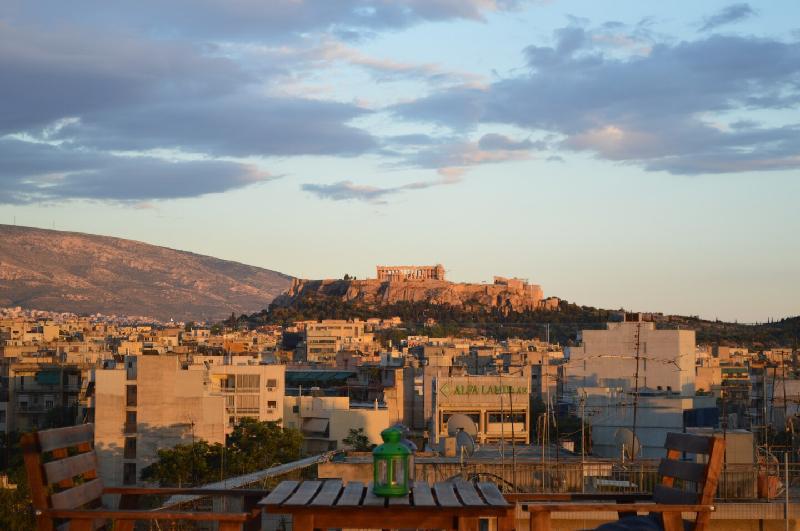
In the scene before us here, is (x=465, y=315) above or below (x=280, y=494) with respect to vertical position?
above

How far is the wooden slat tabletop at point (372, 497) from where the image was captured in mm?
5352

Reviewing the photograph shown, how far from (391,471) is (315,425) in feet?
137

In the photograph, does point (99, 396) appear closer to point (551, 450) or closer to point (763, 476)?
point (551, 450)

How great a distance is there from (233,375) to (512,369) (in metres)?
20.9

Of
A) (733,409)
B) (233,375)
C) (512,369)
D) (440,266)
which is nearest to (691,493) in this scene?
(233,375)

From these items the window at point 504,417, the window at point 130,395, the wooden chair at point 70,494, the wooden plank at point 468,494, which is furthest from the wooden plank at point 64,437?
the window at point 504,417

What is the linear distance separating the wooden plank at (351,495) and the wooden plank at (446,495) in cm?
32

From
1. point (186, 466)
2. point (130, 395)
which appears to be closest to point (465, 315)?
point (130, 395)

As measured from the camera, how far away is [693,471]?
19.6ft

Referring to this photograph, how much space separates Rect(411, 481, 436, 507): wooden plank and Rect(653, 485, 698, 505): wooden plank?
1046 millimetres

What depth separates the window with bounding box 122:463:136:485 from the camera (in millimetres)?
39656

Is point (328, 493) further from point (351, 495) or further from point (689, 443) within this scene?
point (689, 443)

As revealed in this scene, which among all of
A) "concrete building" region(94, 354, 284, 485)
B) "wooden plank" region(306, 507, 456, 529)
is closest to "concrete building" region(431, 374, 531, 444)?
"concrete building" region(94, 354, 284, 485)

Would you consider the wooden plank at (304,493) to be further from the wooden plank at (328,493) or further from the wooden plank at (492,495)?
the wooden plank at (492,495)
